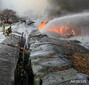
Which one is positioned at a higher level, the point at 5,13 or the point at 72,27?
the point at 5,13

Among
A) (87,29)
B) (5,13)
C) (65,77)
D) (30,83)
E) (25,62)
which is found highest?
(5,13)

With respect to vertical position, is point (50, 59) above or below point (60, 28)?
below

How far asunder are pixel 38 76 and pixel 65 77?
1331mm

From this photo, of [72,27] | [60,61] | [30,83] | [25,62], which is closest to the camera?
[60,61]

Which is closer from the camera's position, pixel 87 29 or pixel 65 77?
pixel 65 77

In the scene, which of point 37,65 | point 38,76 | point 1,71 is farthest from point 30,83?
point 1,71

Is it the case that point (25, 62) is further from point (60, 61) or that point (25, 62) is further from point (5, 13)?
point (5, 13)

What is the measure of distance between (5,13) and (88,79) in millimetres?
47501

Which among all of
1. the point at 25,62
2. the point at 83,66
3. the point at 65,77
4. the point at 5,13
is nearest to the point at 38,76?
→ the point at 65,77

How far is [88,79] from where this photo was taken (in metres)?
4.17

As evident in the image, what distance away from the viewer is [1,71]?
4.79 m

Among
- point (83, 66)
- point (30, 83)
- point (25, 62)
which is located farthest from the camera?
point (25, 62)

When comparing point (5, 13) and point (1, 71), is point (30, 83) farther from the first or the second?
point (5, 13)

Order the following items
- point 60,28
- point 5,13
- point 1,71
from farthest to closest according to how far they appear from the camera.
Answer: point 5,13 < point 60,28 < point 1,71
